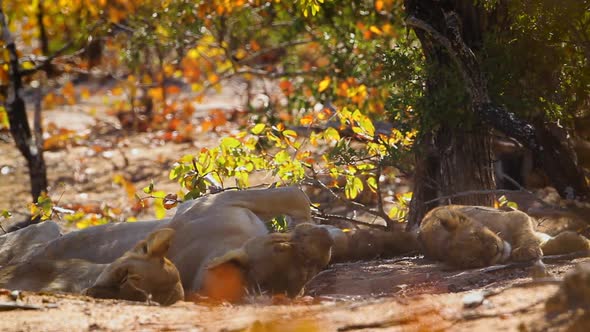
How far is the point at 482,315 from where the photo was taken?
4430mm

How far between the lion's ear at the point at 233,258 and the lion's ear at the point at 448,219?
55.1 inches

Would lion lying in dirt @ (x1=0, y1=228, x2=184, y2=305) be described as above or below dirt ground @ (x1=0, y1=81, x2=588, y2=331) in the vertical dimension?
above

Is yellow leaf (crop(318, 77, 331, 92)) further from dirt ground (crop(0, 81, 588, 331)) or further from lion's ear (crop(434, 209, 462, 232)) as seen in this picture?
lion's ear (crop(434, 209, 462, 232))

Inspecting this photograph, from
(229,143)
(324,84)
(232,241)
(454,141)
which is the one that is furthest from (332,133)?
(324,84)

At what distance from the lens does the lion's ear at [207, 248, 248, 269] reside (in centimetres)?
535

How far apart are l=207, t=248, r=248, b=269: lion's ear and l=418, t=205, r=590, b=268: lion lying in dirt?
4.62ft

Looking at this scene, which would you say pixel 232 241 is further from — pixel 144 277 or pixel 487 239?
pixel 487 239

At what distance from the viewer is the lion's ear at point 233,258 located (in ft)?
17.6

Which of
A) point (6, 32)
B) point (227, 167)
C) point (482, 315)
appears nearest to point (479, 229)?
point (482, 315)

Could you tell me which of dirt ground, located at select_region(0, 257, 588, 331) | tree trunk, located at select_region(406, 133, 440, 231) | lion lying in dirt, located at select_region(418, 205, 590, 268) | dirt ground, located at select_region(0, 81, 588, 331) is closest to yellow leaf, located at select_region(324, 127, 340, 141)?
tree trunk, located at select_region(406, 133, 440, 231)

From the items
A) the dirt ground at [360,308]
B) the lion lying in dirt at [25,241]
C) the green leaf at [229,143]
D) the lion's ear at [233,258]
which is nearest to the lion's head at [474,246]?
the dirt ground at [360,308]

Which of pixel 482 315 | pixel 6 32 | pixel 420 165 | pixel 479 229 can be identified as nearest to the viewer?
pixel 482 315

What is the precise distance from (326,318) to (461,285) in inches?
52.1

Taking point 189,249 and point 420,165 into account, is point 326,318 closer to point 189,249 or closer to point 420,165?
point 189,249
